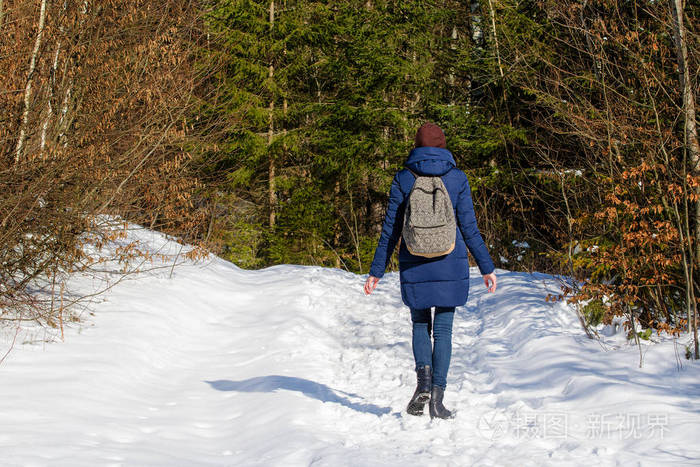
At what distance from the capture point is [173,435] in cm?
447

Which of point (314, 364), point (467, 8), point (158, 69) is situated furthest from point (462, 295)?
point (467, 8)

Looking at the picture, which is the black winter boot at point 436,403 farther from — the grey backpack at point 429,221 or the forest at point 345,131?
the forest at point 345,131

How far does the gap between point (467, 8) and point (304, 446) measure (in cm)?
1620

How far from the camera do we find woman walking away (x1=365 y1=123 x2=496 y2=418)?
4340 mm

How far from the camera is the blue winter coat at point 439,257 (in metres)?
4.41

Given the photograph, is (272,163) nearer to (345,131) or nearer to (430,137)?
(345,131)

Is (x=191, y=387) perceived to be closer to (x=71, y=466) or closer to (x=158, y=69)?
(x=71, y=466)

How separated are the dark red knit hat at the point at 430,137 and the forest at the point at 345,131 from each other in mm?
2522

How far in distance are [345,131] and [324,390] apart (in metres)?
13.1

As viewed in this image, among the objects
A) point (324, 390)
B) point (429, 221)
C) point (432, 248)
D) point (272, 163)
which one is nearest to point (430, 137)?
point (429, 221)

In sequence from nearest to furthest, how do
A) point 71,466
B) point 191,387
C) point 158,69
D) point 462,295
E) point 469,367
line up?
1. point 71,466
2. point 462,295
3. point 191,387
4. point 469,367
5. point 158,69

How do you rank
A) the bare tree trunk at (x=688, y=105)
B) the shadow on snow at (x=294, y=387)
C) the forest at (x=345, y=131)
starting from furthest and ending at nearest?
the forest at (x=345, y=131) → the bare tree trunk at (x=688, y=105) → the shadow on snow at (x=294, y=387)

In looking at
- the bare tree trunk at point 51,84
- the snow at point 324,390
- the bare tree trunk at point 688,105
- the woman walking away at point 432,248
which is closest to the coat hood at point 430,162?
the woman walking away at point 432,248

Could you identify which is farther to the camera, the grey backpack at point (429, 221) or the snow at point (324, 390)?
the grey backpack at point (429, 221)
